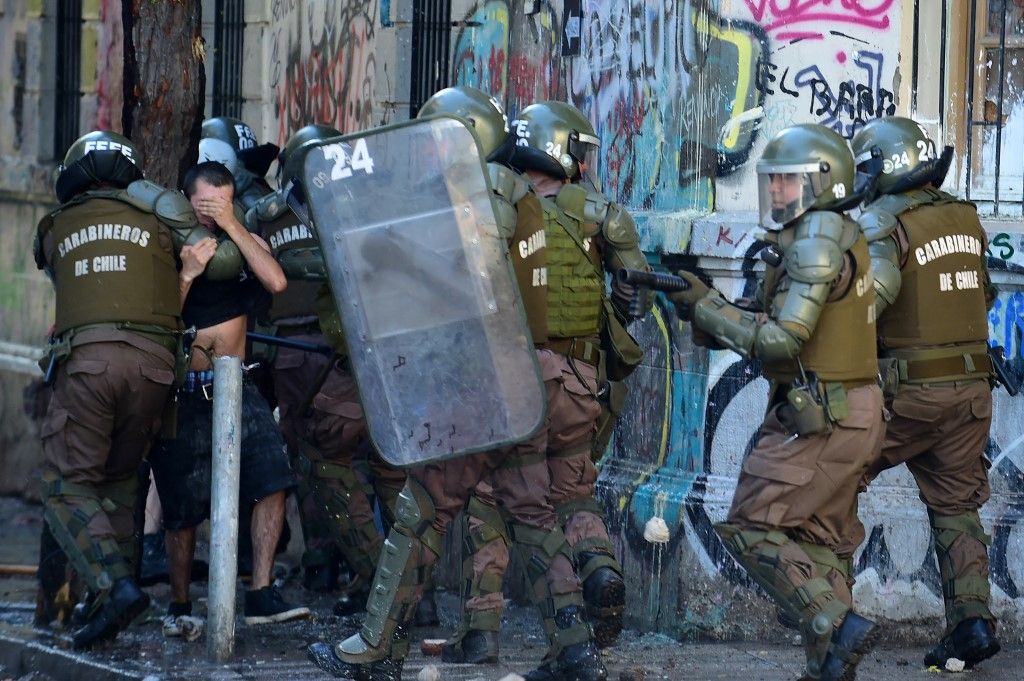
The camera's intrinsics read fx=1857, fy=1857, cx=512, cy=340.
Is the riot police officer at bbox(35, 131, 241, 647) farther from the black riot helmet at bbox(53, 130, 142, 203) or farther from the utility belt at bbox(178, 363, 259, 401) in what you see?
the utility belt at bbox(178, 363, 259, 401)

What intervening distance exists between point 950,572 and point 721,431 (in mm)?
1173

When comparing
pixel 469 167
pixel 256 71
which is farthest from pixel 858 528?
pixel 256 71

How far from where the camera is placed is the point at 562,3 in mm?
8516

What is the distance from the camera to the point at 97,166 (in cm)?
725

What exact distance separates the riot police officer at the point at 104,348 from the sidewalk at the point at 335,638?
0.20 m

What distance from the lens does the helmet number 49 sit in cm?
626

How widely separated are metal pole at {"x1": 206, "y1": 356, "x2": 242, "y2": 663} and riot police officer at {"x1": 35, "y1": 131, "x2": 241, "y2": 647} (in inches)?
13.7

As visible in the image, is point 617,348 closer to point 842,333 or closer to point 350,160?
point 842,333

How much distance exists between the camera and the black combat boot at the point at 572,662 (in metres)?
6.57

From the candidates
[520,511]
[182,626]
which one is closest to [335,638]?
[182,626]

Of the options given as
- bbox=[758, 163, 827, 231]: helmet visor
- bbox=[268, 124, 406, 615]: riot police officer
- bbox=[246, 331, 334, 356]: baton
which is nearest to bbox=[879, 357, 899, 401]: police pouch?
bbox=[758, 163, 827, 231]: helmet visor

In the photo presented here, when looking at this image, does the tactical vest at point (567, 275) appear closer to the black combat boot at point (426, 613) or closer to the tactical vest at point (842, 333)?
the tactical vest at point (842, 333)

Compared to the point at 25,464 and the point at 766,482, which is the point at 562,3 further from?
the point at 25,464

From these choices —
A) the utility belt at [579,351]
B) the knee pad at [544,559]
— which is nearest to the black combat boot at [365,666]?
the knee pad at [544,559]
